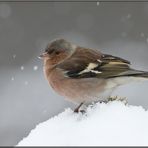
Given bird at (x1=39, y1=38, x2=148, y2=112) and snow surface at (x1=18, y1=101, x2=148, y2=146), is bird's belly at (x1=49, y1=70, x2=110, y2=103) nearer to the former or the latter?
bird at (x1=39, y1=38, x2=148, y2=112)

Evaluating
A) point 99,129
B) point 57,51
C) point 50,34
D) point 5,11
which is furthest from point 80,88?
point 5,11

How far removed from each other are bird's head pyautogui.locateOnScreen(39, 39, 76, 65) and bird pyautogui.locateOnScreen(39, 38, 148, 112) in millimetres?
31

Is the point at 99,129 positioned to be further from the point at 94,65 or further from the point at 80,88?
the point at 94,65

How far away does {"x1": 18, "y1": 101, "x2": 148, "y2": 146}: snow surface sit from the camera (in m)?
2.59

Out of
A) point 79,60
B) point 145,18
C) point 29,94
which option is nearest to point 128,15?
point 145,18

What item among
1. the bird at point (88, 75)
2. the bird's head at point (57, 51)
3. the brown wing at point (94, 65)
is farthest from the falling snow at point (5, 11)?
the brown wing at point (94, 65)

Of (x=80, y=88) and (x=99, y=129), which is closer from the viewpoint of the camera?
(x=99, y=129)

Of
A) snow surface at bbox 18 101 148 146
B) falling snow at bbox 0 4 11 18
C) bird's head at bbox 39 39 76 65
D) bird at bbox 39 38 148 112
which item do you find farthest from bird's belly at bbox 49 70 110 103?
falling snow at bbox 0 4 11 18

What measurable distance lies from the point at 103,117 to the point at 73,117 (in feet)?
1.20

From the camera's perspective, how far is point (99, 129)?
8.96ft

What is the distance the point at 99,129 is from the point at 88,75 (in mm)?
2086

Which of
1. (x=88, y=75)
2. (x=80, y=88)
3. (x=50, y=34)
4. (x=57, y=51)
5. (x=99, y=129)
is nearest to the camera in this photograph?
(x=99, y=129)

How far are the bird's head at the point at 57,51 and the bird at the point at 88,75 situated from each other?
0.03 m

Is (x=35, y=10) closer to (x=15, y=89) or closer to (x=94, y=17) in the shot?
(x=94, y=17)
